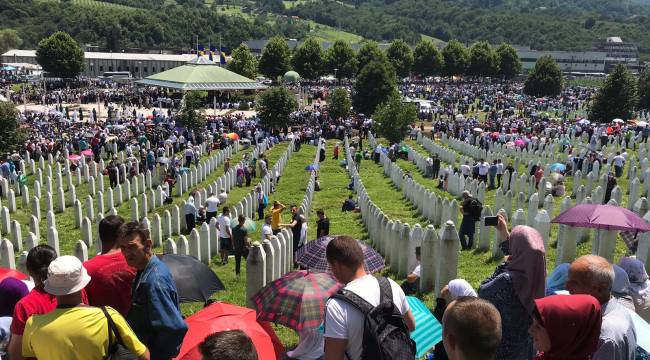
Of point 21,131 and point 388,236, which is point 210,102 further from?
point 388,236

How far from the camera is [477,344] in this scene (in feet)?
10.5

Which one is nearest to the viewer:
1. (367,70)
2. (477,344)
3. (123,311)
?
(477,344)

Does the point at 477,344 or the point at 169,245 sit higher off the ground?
the point at 477,344

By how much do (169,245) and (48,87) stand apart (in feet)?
222

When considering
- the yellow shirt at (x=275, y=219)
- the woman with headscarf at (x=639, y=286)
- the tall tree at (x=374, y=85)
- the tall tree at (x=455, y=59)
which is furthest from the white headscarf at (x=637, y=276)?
the tall tree at (x=455, y=59)

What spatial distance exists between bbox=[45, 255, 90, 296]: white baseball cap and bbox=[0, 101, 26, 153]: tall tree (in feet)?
86.2

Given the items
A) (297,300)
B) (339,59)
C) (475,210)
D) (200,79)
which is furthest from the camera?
(339,59)

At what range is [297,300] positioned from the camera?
6012mm

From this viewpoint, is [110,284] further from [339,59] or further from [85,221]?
[339,59]

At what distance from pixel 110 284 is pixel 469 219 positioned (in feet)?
32.0

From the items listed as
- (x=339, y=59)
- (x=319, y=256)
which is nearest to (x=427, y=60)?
(x=339, y=59)

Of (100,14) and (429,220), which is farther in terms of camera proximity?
(100,14)

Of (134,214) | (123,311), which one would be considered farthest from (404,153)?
(123,311)

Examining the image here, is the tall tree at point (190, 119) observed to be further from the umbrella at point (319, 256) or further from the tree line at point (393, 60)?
the tree line at point (393, 60)
